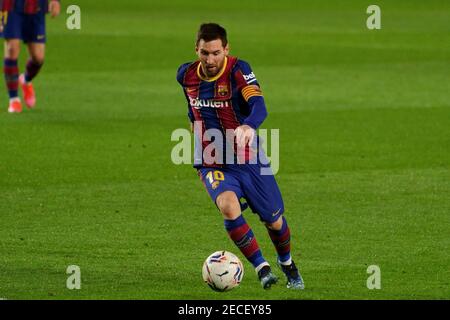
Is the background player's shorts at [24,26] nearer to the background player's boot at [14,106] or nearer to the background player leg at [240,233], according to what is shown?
the background player's boot at [14,106]

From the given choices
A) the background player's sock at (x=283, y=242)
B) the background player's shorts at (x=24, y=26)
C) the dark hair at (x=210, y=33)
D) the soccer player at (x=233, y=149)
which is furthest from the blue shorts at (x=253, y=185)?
the background player's shorts at (x=24, y=26)

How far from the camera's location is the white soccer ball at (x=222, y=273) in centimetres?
898

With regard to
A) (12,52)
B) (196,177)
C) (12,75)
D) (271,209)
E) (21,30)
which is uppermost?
(21,30)

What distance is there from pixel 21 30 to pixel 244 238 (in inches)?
408

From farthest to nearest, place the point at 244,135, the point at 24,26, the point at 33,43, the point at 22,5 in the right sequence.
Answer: the point at 33,43
the point at 24,26
the point at 22,5
the point at 244,135

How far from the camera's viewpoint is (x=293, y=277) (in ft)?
30.6

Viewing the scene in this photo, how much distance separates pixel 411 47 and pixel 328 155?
531 inches

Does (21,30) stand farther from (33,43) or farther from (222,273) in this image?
(222,273)


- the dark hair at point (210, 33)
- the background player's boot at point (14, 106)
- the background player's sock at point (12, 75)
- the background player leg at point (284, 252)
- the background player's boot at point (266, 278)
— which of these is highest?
the background player's sock at point (12, 75)

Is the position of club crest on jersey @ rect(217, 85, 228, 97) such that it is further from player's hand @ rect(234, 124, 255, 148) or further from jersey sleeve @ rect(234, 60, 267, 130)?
player's hand @ rect(234, 124, 255, 148)

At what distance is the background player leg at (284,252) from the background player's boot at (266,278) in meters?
0.28

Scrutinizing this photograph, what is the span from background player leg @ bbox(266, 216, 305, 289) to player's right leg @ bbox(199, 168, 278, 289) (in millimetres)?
269

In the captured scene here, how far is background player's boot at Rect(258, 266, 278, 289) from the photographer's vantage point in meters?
9.05

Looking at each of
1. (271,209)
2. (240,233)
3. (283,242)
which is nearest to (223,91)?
(271,209)
